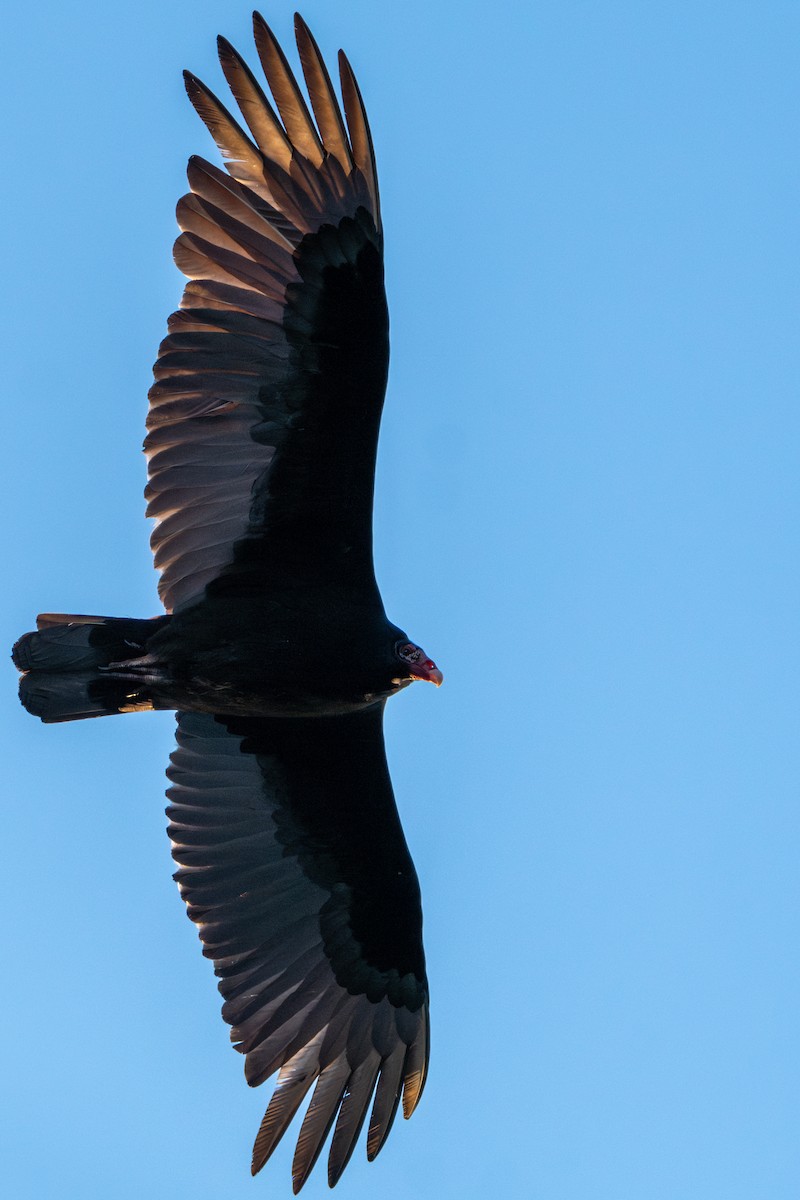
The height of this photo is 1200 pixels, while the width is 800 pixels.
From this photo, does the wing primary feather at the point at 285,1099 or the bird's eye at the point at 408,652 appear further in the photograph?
the bird's eye at the point at 408,652

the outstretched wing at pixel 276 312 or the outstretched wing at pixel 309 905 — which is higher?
the outstretched wing at pixel 276 312

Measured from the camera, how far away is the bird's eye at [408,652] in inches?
292

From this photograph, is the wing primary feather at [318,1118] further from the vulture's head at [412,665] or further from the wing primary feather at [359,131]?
the wing primary feather at [359,131]

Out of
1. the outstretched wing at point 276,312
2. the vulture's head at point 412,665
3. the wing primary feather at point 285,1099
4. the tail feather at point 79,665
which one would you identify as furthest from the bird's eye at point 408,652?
the wing primary feather at point 285,1099

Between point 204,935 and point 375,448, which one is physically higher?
point 375,448

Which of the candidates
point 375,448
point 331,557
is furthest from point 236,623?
point 375,448

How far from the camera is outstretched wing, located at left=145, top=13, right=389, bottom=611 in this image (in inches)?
280

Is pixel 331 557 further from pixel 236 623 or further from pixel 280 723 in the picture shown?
pixel 280 723

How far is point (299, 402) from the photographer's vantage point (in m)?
7.21

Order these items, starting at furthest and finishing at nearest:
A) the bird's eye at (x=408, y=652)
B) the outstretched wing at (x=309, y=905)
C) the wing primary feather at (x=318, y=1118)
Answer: the outstretched wing at (x=309, y=905) → the bird's eye at (x=408, y=652) → the wing primary feather at (x=318, y=1118)

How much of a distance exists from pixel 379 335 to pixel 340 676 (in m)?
1.42

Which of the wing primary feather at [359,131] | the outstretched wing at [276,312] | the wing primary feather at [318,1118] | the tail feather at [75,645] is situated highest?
the wing primary feather at [359,131]

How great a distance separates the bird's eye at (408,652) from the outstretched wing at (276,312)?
27.9 inches

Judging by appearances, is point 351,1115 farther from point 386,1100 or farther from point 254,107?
point 254,107
